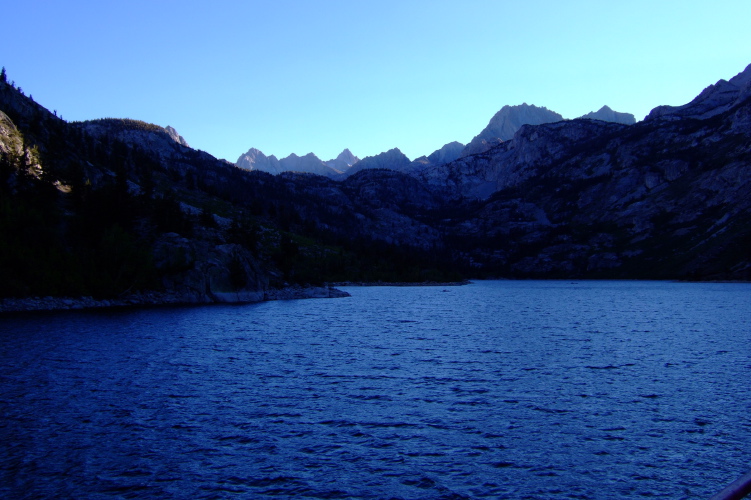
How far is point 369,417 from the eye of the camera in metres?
31.5

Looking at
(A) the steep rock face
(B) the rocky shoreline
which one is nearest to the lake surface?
(B) the rocky shoreline

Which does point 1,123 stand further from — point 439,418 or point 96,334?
point 439,418

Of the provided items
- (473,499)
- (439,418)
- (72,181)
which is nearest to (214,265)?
(72,181)

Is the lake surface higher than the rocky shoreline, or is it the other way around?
the rocky shoreline

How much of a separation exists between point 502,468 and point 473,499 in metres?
4.01

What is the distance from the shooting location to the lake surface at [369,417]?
2197cm

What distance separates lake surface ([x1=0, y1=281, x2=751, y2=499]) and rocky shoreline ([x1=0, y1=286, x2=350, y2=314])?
36.4 m

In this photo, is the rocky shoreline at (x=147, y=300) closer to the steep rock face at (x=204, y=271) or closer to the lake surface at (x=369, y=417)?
the steep rock face at (x=204, y=271)

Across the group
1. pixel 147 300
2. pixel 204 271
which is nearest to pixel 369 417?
pixel 147 300

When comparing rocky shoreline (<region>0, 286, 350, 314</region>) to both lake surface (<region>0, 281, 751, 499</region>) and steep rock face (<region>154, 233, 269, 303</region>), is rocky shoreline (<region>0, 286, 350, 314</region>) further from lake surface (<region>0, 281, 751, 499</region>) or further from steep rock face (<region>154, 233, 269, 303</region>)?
lake surface (<region>0, 281, 751, 499</region>)

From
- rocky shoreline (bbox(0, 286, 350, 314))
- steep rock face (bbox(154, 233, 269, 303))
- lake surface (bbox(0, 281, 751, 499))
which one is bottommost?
lake surface (bbox(0, 281, 751, 499))

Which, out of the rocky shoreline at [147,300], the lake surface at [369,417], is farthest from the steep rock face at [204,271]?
the lake surface at [369,417]

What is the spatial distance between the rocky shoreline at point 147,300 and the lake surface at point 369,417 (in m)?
36.4

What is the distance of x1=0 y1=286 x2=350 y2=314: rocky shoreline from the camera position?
298ft
